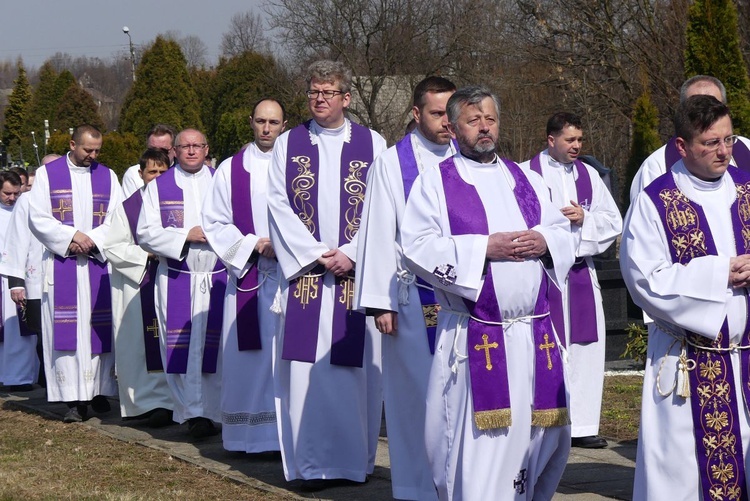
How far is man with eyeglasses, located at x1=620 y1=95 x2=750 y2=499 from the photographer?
4977mm

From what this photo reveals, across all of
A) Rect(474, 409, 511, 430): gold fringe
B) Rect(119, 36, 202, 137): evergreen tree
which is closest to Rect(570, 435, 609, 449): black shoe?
Rect(474, 409, 511, 430): gold fringe

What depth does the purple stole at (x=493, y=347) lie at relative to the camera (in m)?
5.15

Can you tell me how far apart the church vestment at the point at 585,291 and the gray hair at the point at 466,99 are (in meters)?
2.56

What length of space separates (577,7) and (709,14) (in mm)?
9503

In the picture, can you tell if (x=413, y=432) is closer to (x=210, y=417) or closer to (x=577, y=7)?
(x=210, y=417)

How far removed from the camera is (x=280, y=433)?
23.7 feet

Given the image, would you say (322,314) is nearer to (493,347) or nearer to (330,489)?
(330,489)

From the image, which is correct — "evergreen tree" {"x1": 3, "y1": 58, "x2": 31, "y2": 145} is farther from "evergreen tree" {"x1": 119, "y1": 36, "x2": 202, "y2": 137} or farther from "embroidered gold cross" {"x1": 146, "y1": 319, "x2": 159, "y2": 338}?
"embroidered gold cross" {"x1": 146, "y1": 319, "x2": 159, "y2": 338}

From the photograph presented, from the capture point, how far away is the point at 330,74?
7.15 meters

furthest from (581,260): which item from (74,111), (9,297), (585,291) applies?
(74,111)

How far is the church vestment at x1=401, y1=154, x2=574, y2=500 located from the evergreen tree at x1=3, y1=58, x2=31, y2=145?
7374 centimetres

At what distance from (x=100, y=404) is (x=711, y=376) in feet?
21.3

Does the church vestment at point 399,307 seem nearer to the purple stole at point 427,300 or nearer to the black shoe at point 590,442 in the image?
the purple stole at point 427,300

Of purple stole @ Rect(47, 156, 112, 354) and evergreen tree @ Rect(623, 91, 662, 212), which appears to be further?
evergreen tree @ Rect(623, 91, 662, 212)
